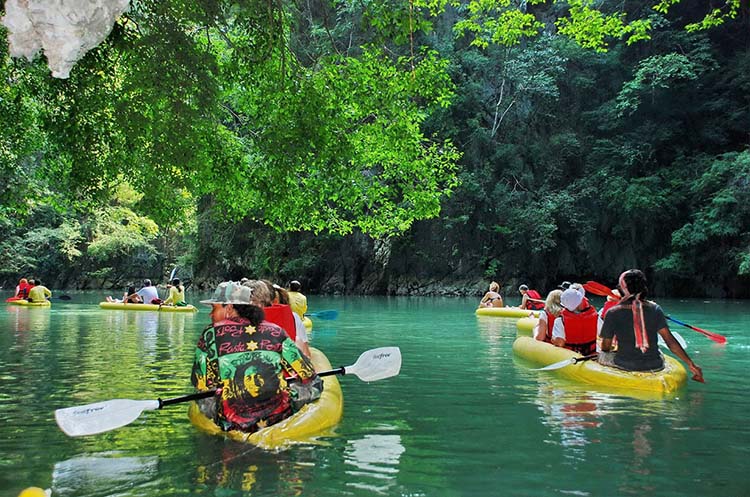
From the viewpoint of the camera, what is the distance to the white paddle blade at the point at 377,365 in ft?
18.2

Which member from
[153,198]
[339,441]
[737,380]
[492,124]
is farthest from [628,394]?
[492,124]

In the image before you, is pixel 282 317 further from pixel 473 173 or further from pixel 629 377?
pixel 473 173

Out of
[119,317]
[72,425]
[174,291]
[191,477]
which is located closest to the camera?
[191,477]

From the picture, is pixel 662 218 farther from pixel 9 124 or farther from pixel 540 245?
pixel 9 124

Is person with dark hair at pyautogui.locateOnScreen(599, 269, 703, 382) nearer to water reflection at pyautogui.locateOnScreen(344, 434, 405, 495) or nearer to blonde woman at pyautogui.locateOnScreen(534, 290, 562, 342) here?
blonde woman at pyautogui.locateOnScreen(534, 290, 562, 342)

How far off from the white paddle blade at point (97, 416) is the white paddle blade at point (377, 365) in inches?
68.7

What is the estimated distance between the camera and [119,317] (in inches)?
601

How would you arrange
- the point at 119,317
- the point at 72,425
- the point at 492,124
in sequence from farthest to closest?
the point at 492,124
the point at 119,317
the point at 72,425

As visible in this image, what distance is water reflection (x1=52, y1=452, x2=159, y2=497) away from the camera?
11.2 ft

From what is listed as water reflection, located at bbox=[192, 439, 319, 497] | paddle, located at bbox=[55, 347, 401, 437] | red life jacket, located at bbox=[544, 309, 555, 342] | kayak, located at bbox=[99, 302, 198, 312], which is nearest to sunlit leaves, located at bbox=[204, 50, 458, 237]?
red life jacket, located at bbox=[544, 309, 555, 342]

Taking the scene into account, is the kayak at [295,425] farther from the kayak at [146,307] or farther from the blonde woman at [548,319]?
the kayak at [146,307]

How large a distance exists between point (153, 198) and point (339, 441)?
5283 millimetres

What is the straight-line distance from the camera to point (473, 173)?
29.6m

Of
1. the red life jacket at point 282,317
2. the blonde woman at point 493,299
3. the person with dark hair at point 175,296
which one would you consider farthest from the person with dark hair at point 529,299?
the red life jacket at point 282,317
